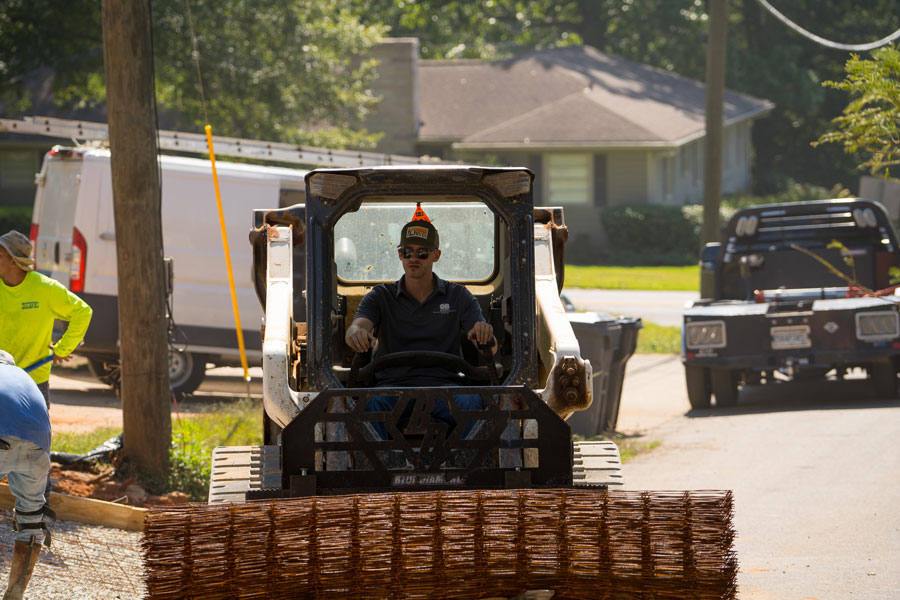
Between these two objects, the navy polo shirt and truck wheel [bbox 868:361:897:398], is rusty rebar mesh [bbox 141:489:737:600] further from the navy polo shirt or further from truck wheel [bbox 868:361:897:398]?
truck wheel [bbox 868:361:897:398]

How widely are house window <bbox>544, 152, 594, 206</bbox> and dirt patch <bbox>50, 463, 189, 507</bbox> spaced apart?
3069 centimetres

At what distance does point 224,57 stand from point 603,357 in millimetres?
15977

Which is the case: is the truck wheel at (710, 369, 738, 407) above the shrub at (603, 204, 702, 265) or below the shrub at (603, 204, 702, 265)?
below

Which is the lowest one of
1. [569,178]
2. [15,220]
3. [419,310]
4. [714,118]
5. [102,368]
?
[102,368]

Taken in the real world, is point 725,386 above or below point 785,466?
above

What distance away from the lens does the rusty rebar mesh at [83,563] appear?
22.9 feet

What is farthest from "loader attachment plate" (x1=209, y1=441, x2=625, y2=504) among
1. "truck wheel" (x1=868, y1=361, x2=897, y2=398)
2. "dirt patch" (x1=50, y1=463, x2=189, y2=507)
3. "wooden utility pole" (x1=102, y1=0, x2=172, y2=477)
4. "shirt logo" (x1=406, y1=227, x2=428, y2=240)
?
"truck wheel" (x1=868, y1=361, x2=897, y2=398)

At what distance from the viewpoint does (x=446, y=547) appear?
16.9ft

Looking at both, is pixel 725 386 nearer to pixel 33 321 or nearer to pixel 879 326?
pixel 879 326

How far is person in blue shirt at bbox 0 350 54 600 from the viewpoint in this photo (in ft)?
19.4

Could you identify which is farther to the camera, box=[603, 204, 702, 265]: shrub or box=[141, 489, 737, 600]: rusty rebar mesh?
box=[603, 204, 702, 265]: shrub

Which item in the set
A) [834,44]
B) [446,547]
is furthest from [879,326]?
[834,44]

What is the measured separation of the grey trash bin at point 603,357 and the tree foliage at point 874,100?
9.77 ft

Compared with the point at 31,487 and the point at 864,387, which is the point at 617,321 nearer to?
the point at 864,387
